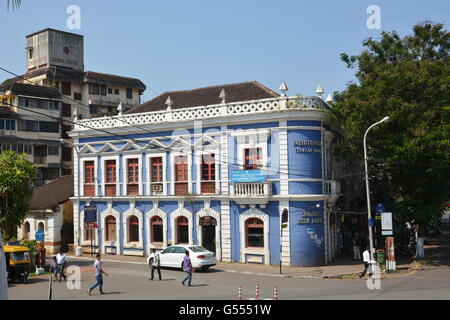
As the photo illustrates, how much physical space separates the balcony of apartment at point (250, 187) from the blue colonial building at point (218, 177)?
0.20 ft

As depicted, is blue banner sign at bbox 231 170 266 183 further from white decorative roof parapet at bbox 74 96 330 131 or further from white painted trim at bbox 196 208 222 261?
white decorative roof parapet at bbox 74 96 330 131

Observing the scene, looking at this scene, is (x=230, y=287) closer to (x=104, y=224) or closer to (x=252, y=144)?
(x=252, y=144)

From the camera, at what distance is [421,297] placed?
62.9 feet

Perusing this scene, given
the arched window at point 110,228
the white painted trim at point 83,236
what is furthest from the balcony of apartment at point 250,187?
the white painted trim at point 83,236

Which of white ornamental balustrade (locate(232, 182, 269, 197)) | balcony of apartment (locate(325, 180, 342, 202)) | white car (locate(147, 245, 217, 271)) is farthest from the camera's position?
balcony of apartment (locate(325, 180, 342, 202))

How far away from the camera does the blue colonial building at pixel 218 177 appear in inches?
1174

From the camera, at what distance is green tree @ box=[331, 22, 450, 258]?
28.4 metres

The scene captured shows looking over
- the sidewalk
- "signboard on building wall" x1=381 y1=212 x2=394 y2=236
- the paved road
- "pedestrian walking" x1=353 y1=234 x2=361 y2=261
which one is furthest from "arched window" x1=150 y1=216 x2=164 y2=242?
"signboard on building wall" x1=381 y1=212 x2=394 y2=236

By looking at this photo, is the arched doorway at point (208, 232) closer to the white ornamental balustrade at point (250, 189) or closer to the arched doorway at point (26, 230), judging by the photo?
the white ornamental balustrade at point (250, 189)

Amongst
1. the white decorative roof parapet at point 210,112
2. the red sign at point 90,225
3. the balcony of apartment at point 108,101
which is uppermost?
the balcony of apartment at point 108,101

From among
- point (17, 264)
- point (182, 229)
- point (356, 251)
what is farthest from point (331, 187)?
point (17, 264)

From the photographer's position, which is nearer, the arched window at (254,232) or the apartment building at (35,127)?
the arched window at (254,232)

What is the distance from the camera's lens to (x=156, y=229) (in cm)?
3472

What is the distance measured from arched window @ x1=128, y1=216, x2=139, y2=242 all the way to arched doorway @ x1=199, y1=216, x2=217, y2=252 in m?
5.48
